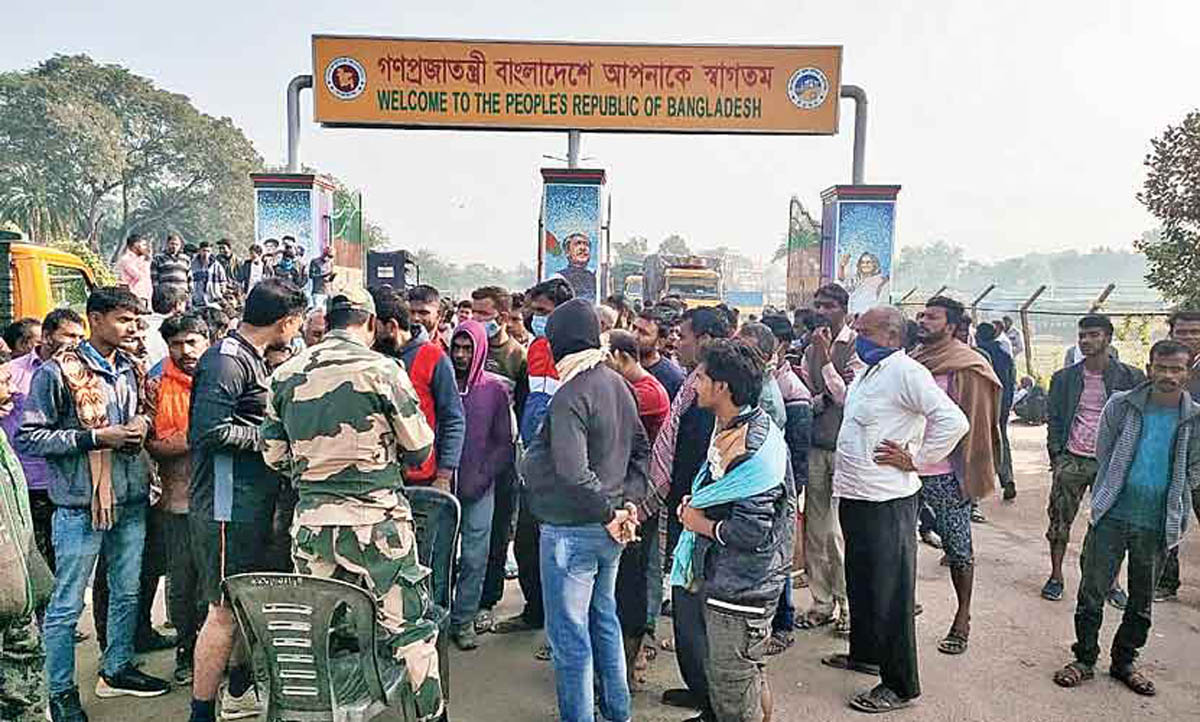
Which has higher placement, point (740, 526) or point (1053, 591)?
point (740, 526)

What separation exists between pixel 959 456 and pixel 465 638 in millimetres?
2762

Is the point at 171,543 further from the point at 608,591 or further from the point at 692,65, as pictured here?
the point at 692,65

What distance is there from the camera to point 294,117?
1226 centimetres

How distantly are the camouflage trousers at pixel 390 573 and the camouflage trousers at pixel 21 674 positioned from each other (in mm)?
782

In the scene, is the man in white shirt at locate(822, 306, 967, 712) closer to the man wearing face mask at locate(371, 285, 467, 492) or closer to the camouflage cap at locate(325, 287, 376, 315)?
the man wearing face mask at locate(371, 285, 467, 492)

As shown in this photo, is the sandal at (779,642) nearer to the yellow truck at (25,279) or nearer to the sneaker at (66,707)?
the sneaker at (66,707)

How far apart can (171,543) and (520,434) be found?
1.85m

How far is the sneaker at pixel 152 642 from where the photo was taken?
13.8ft

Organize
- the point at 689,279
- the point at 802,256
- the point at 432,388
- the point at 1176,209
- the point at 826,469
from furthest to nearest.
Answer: the point at 689,279 → the point at 802,256 → the point at 1176,209 → the point at 826,469 → the point at 432,388

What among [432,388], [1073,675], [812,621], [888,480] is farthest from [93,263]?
[1073,675]

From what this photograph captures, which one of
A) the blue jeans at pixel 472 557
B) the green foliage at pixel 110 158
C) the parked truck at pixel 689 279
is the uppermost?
the green foliage at pixel 110 158

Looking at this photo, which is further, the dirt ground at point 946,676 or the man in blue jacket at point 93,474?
the dirt ground at point 946,676

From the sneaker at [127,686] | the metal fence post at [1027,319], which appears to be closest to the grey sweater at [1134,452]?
the sneaker at [127,686]

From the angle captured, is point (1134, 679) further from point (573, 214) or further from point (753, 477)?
point (573, 214)
